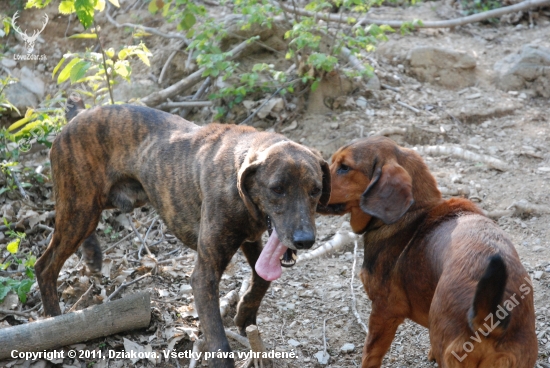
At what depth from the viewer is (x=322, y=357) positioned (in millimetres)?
5113

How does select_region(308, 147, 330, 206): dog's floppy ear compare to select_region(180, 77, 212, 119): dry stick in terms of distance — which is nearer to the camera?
select_region(308, 147, 330, 206): dog's floppy ear

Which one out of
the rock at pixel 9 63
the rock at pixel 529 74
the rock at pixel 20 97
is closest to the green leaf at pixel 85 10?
the rock at pixel 20 97

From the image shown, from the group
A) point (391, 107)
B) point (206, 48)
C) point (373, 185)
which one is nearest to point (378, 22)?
point (391, 107)

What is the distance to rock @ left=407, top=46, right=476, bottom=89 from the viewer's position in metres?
9.40

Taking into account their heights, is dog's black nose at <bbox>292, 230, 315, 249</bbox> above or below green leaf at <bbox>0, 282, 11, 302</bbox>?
above

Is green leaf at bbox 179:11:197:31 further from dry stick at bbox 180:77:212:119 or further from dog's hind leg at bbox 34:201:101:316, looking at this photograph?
dog's hind leg at bbox 34:201:101:316

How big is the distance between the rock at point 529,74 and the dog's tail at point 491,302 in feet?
22.0

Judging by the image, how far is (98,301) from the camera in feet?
18.6

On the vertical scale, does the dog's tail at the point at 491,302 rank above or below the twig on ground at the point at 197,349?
above

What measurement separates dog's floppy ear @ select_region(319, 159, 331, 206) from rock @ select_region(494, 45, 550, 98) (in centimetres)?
590

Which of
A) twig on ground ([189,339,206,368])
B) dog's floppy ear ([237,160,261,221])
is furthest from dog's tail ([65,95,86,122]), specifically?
twig on ground ([189,339,206,368])

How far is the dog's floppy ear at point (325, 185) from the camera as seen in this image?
445 cm

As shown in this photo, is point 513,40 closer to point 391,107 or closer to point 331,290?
point 391,107
